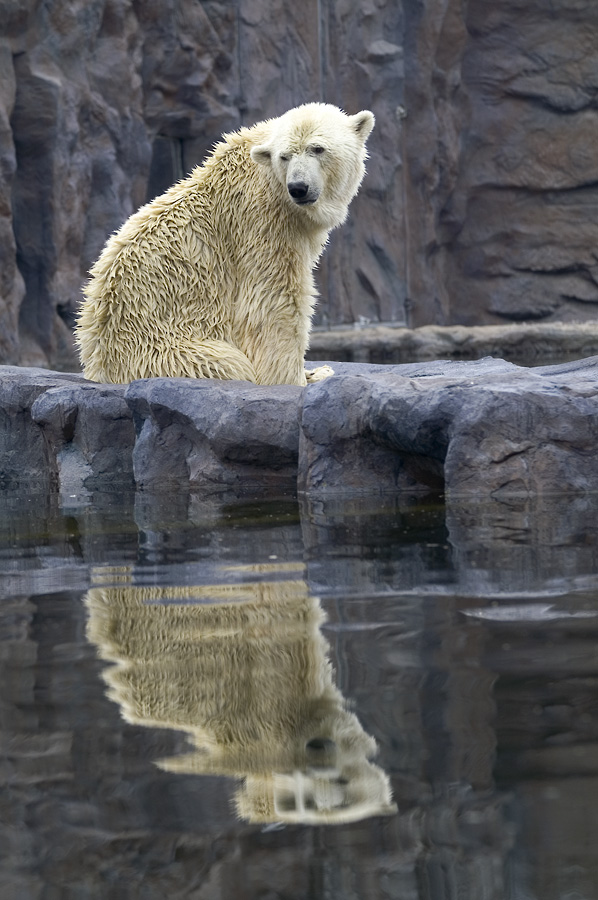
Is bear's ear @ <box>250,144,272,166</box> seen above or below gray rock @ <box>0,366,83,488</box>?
above

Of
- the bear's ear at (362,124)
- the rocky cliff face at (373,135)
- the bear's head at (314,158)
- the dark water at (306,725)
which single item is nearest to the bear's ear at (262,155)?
the bear's head at (314,158)

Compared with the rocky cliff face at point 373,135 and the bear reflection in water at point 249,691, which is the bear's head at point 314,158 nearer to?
the bear reflection in water at point 249,691

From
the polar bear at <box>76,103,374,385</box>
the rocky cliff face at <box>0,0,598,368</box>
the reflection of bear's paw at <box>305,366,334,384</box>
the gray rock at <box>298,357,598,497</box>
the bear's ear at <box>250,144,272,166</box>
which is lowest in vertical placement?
the gray rock at <box>298,357,598,497</box>

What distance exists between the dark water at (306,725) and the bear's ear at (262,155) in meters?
2.46

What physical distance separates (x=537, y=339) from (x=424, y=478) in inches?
325

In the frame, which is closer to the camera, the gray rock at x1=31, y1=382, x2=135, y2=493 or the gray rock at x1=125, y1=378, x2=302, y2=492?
the gray rock at x1=125, y1=378, x2=302, y2=492

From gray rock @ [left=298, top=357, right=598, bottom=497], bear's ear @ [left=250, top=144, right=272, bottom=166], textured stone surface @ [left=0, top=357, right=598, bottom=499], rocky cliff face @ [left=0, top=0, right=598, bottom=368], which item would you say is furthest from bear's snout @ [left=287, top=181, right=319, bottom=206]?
rocky cliff face @ [left=0, top=0, right=598, bottom=368]

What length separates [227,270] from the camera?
5285 mm

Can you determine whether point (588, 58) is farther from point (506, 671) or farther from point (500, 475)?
point (506, 671)

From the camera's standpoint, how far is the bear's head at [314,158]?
500 cm

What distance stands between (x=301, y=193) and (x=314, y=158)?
0.74ft

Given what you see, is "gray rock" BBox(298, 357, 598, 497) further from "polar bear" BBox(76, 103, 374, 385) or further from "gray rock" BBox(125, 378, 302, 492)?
"polar bear" BBox(76, 103, 374, 385)

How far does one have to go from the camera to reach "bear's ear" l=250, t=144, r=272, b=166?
16.6 ft

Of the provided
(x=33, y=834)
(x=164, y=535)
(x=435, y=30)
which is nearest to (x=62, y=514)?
(x=164, y=535)
